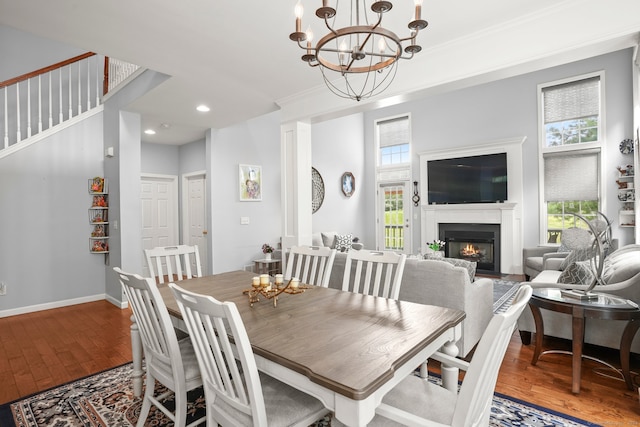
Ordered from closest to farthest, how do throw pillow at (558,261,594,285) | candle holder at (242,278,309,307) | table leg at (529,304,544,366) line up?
1. candle holder at (242,278,309,307)
2. table leg at (529,304,544,366)
3. throw pillow at (558,261,594,285)

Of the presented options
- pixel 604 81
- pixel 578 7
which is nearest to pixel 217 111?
pixel 578 7

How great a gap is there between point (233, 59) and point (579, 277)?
12.8 ft

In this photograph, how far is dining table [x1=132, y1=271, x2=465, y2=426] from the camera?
1.08 m

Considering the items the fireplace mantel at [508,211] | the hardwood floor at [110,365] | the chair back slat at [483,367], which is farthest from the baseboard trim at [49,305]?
the fireplace mantel at [508,211]

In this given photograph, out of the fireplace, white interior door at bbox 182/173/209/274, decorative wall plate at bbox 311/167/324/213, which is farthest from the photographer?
decorative wall plate at bbox 311/167/324/213

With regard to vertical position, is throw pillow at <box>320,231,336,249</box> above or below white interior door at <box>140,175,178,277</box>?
below

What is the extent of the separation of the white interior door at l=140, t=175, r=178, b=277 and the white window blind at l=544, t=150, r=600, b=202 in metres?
7.01

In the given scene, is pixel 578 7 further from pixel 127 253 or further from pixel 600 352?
pixel 127 253

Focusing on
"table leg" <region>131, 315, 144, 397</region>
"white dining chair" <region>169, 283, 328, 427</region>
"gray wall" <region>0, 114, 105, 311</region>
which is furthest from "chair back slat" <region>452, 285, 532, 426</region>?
"gray wall" <region>0, 114, 105, 311</region>

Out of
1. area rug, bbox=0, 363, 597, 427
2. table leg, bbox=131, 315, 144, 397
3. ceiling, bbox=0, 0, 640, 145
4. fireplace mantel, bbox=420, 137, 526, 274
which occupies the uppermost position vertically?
→ ceiling, bbox=0, 0, 640, 145

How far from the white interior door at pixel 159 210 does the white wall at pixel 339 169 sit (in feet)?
9.25

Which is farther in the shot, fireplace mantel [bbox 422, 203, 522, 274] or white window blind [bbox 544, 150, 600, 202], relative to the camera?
fireplace mantel [bbox 422, 203, 522, 274]

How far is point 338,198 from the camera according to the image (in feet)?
24.6

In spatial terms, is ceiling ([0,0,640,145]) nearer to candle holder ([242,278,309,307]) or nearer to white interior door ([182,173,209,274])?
candle holder ([242,278,309,307])
